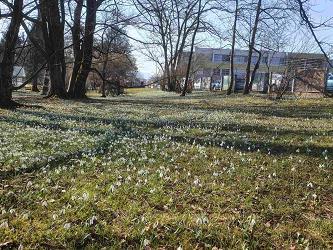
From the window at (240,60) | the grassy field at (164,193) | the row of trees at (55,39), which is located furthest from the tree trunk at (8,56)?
the window at (240,60)

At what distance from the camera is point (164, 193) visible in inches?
248

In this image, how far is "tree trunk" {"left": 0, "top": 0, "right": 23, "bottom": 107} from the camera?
2136 centimetres

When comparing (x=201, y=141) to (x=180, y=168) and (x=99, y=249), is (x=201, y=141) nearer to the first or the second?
(x=180, y=168)

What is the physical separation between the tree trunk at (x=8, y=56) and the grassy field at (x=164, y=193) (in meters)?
11.2

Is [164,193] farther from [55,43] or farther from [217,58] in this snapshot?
[217,58]

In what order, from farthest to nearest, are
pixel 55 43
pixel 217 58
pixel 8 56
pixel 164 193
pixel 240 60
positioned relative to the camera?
pixel 217 58 < pixel 240 60 < pixel 55 43 < pixel 8 56 < pixel 164 193

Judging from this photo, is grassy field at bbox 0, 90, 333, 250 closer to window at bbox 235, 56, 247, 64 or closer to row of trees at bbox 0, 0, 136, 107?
row of trees at bbox 0, 0, 136, 107

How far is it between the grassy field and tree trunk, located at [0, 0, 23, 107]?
1124 cm

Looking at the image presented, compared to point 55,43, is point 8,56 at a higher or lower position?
lower

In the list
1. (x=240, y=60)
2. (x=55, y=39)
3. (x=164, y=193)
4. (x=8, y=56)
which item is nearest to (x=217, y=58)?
(x=240, y=60)

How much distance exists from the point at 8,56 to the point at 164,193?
18.0 meters

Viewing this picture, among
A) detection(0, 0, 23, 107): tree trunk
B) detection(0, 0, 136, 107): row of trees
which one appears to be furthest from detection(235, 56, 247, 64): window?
detection(0, 0, 23, 107): tree trunk

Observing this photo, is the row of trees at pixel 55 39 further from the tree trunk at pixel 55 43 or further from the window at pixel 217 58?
the window at pixel 217 58

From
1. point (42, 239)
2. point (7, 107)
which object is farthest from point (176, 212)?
point (7, 107)
